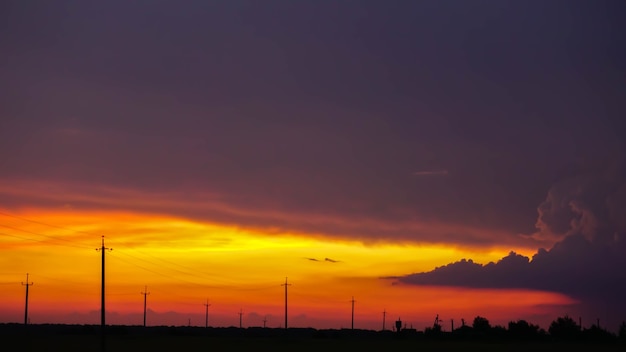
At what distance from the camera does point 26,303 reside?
19675cm

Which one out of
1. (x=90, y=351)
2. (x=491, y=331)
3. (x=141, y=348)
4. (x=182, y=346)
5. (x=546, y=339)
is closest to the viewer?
(x=90, y=351)

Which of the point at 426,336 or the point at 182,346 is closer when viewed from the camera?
the point at 182,346

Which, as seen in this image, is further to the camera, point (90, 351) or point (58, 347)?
point (58, 347)

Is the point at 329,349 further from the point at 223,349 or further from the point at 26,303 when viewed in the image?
the point at 26,303

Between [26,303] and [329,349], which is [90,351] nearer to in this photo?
[329,349]

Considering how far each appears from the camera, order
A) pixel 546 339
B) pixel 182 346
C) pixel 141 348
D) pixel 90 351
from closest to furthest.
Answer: pixel 90 351 → pixel 141 348 → pixel 182 346 → pixel 546 339

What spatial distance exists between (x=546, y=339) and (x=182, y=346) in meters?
89.4

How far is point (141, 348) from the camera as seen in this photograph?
379ft

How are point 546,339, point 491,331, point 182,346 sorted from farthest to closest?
1. point 491,331
2. point 546,339
3. point 182,346

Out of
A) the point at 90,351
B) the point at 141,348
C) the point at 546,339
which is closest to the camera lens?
the point at 90,351

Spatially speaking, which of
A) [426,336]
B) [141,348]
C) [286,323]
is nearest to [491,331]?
[426,336]

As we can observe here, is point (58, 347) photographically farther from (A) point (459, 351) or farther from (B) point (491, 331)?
(B) point (491, 331)

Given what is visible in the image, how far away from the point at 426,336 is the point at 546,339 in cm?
2737

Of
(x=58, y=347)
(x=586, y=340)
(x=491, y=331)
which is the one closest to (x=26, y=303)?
(x=58, y=347)
